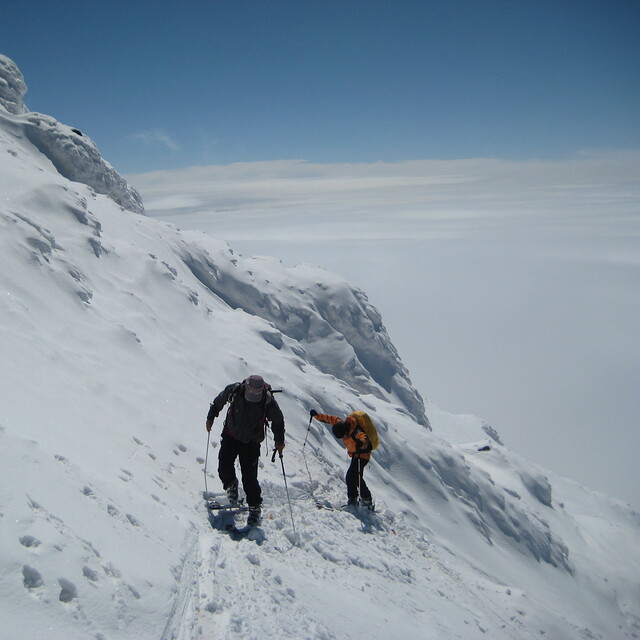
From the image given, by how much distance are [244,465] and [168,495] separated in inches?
57.3

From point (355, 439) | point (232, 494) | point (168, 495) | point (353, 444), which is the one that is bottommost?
point (168, 495)

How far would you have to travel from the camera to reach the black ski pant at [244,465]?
915 centimetres

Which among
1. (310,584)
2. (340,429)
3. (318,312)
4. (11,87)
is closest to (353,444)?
(340,429)

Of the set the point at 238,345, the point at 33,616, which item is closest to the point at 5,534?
the point at 33,616

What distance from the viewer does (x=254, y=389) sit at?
Answer: 8.80 meters

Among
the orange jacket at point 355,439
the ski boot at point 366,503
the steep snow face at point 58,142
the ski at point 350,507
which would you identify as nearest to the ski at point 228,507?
the ski at point 350,507

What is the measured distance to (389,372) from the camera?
70.6 meters

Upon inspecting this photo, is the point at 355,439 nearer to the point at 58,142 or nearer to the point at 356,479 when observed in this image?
the point at 356,479

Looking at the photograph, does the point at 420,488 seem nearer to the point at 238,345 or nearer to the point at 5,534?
the point at 238,345

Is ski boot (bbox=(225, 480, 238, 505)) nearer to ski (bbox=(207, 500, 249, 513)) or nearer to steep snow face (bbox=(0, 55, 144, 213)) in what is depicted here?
ski (bbox=(207, 500, 249, 513))

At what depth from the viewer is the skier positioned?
8922 mm

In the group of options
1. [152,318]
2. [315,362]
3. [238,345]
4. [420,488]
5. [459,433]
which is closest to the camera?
[152,318]

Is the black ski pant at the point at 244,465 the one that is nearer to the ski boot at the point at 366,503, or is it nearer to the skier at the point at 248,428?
the skier at the point at 248,428

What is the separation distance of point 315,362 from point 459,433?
38791 mm
